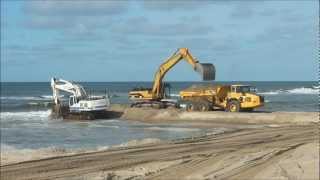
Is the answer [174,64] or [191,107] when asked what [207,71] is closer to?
[191,107]

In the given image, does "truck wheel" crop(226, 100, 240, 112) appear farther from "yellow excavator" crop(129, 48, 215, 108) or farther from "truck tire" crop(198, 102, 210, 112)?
"yellow excavator" crop(129, 48, 215, 108)

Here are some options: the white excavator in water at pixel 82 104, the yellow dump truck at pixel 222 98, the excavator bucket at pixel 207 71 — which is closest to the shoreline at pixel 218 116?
the yellow dump truck at pixel 222 98

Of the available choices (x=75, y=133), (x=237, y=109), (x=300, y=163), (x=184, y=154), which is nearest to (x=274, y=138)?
(x=184, y=154)

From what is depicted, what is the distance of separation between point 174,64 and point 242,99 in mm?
6741

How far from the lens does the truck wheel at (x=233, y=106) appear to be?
39156 mm

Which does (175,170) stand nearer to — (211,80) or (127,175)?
(127,175)

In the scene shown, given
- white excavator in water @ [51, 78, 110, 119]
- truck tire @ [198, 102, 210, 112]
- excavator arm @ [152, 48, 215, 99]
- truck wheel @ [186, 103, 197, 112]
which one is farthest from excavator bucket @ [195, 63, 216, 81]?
white excavator in water @ [51, 78, 110, 119]

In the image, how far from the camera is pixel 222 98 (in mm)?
40781

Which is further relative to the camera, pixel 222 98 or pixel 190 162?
pixel 222 98

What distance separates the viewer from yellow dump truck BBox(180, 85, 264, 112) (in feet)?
128

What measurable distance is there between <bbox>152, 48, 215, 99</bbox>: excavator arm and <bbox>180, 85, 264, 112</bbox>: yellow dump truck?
1219 millimetres

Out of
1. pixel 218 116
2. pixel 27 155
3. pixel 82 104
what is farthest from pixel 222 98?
pixel 27 155

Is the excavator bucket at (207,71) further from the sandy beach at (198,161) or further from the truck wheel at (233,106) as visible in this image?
the sandy beach at (198,161)

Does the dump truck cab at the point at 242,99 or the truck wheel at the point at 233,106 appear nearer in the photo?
the dump truck cab at the point at 242,99
